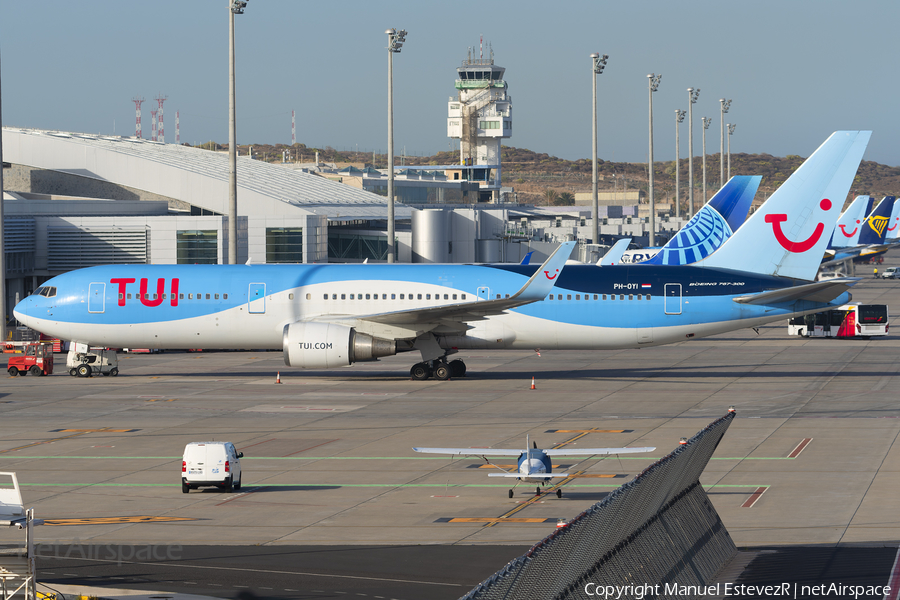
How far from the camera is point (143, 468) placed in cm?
2488

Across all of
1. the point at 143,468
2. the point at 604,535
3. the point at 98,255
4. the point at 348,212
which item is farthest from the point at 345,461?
the point at 348,212

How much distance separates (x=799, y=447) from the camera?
26750 mm

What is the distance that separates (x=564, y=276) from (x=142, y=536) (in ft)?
83.1

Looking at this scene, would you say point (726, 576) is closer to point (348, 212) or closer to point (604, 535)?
point (604, 535)

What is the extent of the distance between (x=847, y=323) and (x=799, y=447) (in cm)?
3543

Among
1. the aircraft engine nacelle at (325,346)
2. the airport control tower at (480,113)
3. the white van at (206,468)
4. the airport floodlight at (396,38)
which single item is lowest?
the white van at (206,468)

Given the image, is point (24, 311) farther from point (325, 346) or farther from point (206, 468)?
point (206, 468)

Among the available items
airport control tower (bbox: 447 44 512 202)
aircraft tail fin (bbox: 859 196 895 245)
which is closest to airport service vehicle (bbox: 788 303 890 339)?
aircraft tail fin (bbox: 859 196 895 245)

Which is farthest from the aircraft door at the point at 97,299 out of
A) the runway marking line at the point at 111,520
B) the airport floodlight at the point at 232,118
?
the runway marking line at the point at 111,520

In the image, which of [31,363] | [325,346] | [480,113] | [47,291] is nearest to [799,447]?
[325,346]

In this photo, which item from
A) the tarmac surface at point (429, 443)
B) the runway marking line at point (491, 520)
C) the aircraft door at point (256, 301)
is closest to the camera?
the tarmac surface at point (429, 443)

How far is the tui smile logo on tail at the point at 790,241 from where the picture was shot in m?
40.7

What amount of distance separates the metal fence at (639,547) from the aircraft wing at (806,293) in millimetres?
23782

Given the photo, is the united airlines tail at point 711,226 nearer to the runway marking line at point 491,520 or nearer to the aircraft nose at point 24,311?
the aircraft nose at point 24,311
